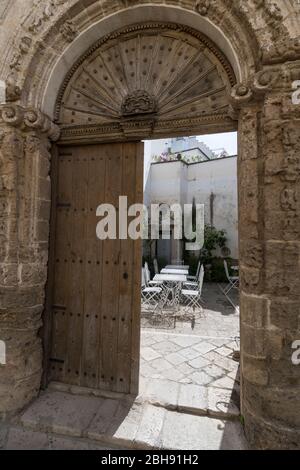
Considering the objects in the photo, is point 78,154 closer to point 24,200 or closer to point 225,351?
point 24,200

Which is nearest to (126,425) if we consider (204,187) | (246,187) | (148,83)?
(246,187)

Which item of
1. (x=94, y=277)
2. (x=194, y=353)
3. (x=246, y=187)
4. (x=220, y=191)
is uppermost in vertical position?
(x=220, y=191)

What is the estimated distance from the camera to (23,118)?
2.23 m

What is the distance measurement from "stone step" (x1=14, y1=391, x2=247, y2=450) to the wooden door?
243 millimetres

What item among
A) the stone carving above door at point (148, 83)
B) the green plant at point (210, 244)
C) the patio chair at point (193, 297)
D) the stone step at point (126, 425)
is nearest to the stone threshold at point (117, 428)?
the stone step at point (126, 425)

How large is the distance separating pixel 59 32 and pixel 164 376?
358cm

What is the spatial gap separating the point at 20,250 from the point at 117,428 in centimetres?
168

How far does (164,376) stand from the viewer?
8.84ft

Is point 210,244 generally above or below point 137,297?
above

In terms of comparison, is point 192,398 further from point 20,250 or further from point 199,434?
point 20,250

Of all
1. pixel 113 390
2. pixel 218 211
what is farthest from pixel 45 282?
pixel 218 211

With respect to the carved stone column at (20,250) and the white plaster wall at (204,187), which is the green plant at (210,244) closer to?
the white plaster wall at (204,187)

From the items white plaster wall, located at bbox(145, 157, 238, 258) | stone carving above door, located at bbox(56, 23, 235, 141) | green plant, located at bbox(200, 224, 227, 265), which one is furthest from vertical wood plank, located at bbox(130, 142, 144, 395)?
white plaster wall, located at bbox(145, 157, 238, 258)

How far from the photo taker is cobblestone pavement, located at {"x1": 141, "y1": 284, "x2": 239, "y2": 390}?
8.78 feet
